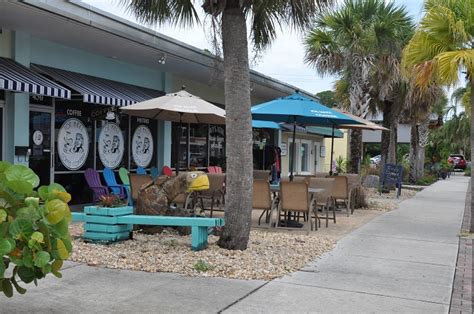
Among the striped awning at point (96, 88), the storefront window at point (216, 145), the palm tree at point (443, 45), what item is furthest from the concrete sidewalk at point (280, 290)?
the storefront window at point (216, 145)

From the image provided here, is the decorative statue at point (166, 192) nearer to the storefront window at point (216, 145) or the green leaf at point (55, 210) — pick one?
the green leaf at point (55, 210)

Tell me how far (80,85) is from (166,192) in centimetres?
434

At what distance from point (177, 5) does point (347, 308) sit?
5286 mm

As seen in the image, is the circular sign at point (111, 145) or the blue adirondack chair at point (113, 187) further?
the circular sign at point (111, 145)

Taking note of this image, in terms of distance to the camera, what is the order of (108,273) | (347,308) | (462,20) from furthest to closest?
(462,20) → (108,273) → (347,308)

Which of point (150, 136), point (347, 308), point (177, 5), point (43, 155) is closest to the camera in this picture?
point (347, 308)

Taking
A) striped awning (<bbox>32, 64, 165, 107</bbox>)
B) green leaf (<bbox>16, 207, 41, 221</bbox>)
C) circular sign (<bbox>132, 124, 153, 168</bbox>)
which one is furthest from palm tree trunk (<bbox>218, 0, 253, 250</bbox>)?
circular sign (<bbox>132, 124, 153, 168</bbox>)

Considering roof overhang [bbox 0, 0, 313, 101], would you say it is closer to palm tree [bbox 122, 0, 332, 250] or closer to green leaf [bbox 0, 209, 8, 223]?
palm tree [bbox 122, 0, 332, 250]

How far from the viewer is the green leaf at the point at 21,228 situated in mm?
3602

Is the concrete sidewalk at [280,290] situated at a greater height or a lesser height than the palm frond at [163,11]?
lesser

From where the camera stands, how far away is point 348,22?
1614cm

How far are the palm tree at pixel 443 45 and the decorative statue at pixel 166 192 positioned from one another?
16.6ft

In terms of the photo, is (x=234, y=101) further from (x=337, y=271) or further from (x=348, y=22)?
(x=348, y=22)

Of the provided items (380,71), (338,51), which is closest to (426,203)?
(380,71)
